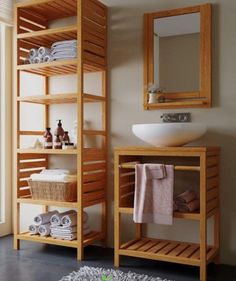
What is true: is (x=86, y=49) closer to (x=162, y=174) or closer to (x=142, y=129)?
(x=142, y=129)

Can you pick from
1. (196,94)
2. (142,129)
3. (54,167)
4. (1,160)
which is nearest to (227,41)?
(196,94)

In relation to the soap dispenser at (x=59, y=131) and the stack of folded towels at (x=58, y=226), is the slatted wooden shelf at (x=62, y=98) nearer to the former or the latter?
the soap dispenser at (x=59, y=131)

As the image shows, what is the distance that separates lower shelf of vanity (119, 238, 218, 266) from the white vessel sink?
0.72 m

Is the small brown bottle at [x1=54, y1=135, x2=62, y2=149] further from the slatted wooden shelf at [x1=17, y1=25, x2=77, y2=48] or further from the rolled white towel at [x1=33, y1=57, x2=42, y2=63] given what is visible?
the slatted wooden shelf at [x1=17, y1=25, x2=77, y2=48]

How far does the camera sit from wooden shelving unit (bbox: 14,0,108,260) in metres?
2.78

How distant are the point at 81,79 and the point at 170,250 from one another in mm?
1348

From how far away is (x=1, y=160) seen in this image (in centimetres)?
352

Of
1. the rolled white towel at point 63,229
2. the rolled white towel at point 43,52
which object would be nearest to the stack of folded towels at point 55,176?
the rolled white towel at point 63,229

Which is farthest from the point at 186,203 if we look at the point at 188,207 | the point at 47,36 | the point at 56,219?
the point at 47,36

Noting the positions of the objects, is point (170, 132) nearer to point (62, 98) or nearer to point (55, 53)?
point (62, 98)

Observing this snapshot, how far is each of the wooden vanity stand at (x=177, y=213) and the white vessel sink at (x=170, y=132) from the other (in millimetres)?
56

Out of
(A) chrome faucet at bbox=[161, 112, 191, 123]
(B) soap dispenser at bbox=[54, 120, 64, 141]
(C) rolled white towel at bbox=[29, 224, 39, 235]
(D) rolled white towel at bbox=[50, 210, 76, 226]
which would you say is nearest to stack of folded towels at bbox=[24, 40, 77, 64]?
(B) soap dispenser at bbox=[54, 120, 64, 141]

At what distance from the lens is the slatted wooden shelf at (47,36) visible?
2861mm

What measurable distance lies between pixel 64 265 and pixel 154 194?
0.81 m
